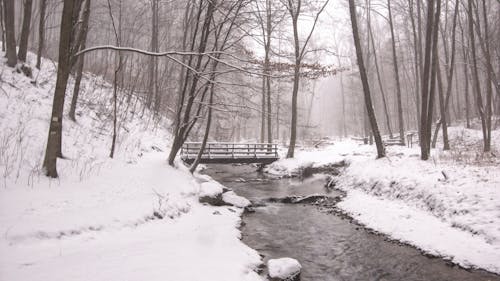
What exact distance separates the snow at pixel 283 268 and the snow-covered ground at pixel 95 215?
0.39m

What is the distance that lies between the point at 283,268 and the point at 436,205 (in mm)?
5266

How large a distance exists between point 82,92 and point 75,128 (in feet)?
17.2

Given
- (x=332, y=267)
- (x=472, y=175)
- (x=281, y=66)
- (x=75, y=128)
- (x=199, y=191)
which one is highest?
(x=281, y=66)

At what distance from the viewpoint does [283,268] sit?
634 centimetres

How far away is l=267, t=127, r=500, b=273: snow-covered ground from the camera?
7133mm

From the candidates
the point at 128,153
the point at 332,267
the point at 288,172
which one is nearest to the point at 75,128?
the point at 128,153

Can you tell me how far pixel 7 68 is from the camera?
12.1 meters

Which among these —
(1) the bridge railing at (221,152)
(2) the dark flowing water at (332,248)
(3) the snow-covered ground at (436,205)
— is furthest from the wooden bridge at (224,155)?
(3) the snow-covered ground at (436,205)

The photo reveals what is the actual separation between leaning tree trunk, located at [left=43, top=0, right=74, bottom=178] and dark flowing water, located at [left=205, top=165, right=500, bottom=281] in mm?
5005

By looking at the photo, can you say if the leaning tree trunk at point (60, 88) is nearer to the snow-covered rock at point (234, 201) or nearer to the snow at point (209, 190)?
the snow at point (209, 190)

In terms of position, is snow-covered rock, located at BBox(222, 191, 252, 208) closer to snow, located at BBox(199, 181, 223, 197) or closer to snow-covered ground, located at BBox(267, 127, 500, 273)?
snow, located at BBox(199, 181, 223, 197)

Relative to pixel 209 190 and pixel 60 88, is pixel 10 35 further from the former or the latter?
pixel 209 190

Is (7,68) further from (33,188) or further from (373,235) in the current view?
(373,235)

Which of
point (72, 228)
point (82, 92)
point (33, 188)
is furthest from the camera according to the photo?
point (82, 92)
